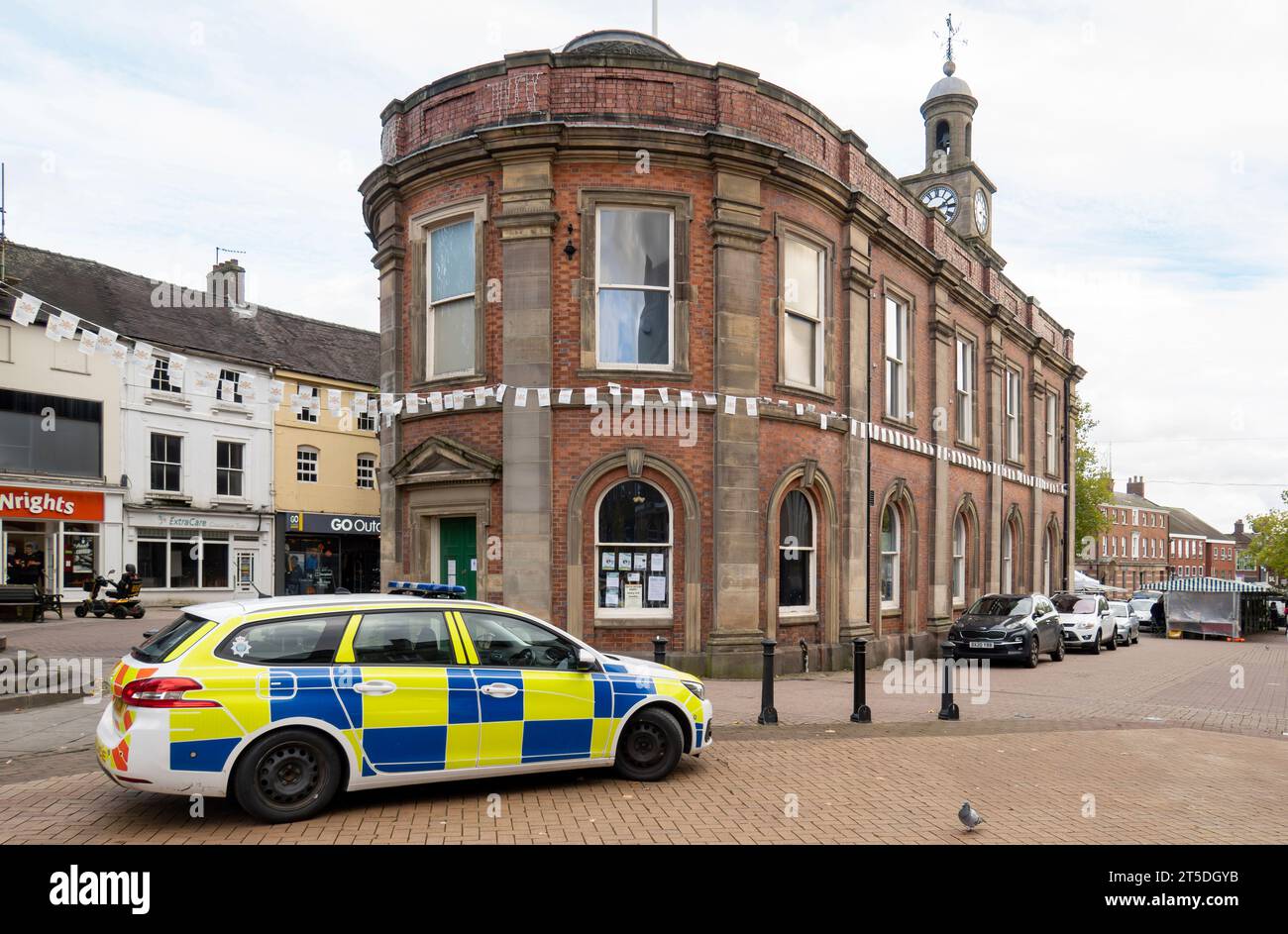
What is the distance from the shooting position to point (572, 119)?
14.1 meters

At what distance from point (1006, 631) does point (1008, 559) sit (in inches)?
364

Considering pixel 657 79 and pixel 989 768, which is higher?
pixel 657 79

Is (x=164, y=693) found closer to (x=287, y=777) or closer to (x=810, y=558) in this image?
(x=287, y=777)

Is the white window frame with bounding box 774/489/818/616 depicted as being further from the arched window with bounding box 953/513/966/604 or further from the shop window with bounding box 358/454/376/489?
the shop window with bounding box 358/454/376/489

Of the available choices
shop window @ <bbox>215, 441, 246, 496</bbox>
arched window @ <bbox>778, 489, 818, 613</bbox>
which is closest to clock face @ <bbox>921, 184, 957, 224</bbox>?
arched window @ <bbox>778, 489, 818, 613</bbox>

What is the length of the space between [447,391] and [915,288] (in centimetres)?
1088

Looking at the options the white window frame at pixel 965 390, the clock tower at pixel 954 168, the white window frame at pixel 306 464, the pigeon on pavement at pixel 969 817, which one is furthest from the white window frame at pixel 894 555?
the white window frame at pixel 306 464

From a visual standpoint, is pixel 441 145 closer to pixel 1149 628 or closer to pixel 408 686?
pixel 408 686

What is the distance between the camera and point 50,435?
87.5 ft

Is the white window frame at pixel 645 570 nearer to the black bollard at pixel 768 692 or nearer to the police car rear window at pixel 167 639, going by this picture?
the black bollard at pixel 768 692

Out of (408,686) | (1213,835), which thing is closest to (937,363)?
(1213,835)

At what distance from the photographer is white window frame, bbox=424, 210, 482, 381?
14617 millimetres

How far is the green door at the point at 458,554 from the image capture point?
48.3 ft

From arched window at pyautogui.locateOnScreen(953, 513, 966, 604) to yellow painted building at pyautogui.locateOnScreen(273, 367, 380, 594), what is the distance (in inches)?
774
